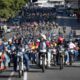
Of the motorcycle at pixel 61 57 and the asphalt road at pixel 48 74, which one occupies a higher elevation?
the motorcycle at pixel 61 57

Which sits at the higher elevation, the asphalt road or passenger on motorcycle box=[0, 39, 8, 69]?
passenger on motorcycle box=[0, 39, 8, 69]

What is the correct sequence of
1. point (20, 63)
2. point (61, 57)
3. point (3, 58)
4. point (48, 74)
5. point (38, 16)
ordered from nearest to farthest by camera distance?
1. point (20, 63)
2. point (48, 74)
3. point (3, 58)
4. point (61, 57)
5. point (38, 16)

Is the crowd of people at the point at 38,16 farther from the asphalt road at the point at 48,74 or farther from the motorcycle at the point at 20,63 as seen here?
the motorcycle at the point at 20,63

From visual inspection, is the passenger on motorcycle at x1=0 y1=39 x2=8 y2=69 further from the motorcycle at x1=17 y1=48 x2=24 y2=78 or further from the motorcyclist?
the motorcycle at x1=17 y1=48 x2=24 y2=78

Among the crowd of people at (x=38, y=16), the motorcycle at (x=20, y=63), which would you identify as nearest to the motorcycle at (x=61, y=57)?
the motorcycle at (x=20, y=63)

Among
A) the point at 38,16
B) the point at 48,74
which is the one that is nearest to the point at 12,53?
the point at 48,74

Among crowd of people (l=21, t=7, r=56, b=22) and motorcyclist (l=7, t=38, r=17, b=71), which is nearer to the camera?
motorcyclist (l=7, t=38, r=17, b=71)

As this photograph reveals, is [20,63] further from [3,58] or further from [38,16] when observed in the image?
[38,16]

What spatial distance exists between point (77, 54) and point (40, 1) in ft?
545

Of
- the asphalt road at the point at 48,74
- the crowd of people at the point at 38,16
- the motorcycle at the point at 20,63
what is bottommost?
the asphalt road at the point at 48,74

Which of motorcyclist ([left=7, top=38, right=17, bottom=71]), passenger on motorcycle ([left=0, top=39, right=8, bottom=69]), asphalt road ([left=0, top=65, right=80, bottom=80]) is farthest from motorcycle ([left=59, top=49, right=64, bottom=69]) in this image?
passenger on motorcycle ([left=0, top=39, right=8, bottom=69])

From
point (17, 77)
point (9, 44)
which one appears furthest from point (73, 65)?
point (17, 77)

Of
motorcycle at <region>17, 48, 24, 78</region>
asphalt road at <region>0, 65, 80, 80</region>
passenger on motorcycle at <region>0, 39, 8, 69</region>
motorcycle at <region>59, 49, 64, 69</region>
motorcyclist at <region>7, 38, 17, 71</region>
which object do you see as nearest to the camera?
asphalt road at <region>0, 65, 80, 80</region>

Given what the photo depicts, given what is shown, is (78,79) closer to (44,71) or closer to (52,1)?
(44,71)
